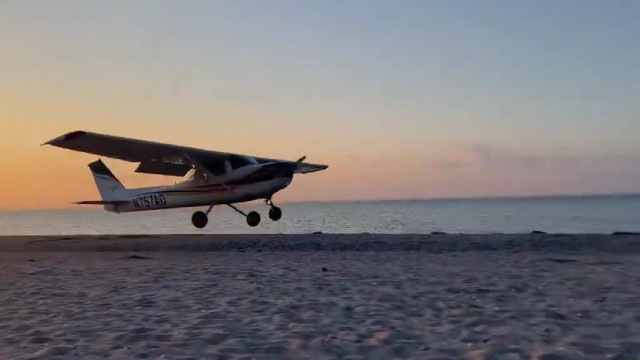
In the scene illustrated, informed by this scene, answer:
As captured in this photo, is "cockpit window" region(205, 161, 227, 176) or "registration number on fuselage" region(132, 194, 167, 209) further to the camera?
"registration number on fuselage" region(132, 194, 167, 209)

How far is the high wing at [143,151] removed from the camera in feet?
63.1

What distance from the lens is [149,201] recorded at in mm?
25484

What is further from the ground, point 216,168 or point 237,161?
point 237,161

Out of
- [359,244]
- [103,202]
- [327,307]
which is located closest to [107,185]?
[103,202]

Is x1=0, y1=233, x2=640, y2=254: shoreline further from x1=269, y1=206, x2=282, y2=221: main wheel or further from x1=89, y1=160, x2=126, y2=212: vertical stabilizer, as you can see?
x1=89, y1=160, x2=126, y2=212: vertical stabilizer

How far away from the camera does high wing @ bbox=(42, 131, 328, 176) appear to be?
19234 mm

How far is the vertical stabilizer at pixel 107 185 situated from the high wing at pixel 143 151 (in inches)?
85.1

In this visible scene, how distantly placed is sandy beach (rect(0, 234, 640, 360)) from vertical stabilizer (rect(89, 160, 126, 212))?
1361 centimetres

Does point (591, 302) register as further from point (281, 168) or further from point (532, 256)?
point (281, 168)

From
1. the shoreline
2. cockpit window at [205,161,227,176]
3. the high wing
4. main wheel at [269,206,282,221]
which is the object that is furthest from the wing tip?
main wheel at [269,206,282,221]

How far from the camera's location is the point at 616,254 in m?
13.0

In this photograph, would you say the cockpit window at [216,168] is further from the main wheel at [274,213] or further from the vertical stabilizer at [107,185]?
the vertical stabilizer at [107,185]

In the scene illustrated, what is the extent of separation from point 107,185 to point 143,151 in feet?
19.0

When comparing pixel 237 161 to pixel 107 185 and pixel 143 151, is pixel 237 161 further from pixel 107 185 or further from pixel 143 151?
pixel 107 185
